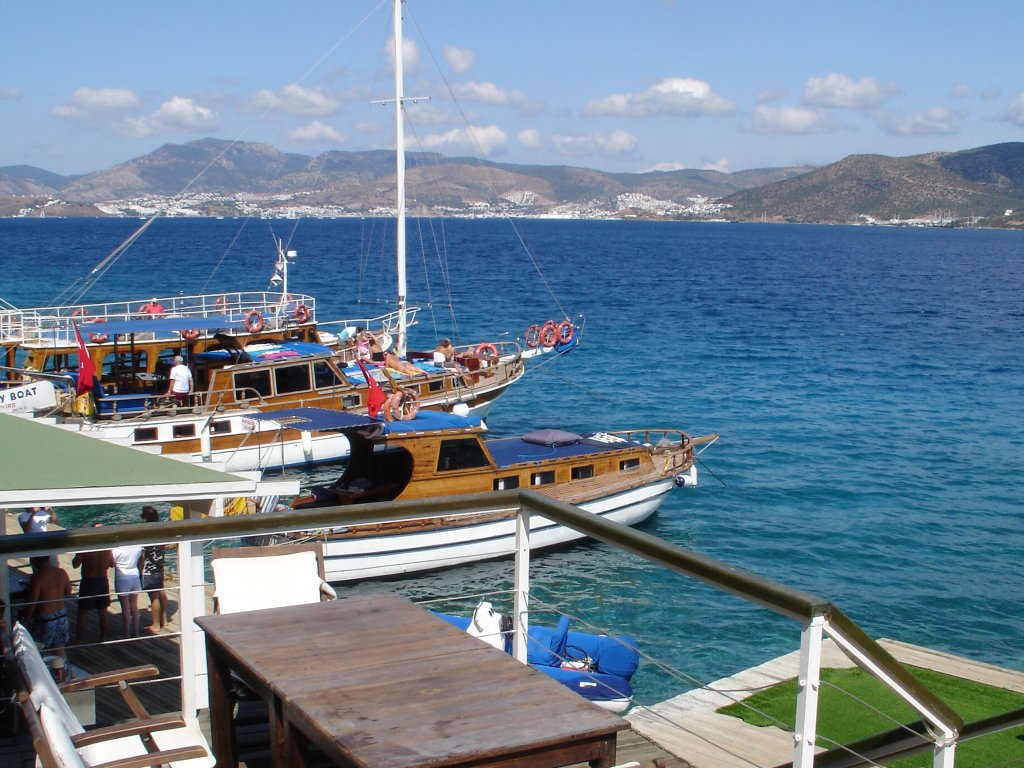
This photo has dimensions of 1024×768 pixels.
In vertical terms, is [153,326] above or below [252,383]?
above

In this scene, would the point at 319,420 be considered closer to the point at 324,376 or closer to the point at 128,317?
the point at 324,376

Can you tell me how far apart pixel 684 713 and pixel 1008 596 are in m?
11.0

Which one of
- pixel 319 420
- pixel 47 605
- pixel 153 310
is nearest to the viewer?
pixel 47 605

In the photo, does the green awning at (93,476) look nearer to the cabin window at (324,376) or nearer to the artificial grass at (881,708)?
the artificial grass at (881,708)

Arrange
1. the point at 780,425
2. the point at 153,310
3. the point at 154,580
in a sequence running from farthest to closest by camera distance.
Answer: the point at 780,425 < the point at 153,310 < the point at 154,580

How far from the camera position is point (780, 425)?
111ft

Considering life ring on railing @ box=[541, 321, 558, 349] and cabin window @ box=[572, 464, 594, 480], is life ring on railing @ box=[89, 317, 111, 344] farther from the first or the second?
cabin window @ box=[572, 464, 594, 480]

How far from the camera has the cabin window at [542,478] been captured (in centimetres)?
2012

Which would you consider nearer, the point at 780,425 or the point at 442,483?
the point at 442,483

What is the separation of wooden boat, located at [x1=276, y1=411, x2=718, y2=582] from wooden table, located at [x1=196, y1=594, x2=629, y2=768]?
12847 mm

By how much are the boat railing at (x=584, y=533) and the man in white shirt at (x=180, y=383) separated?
63.9ft

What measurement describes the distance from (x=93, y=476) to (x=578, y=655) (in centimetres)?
855

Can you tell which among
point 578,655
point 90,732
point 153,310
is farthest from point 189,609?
point 153,310

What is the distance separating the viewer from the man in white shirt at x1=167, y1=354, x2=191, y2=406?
2484 centimetres
